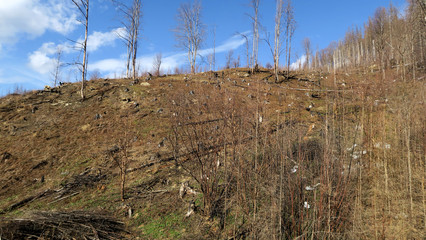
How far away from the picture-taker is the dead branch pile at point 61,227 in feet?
9.16

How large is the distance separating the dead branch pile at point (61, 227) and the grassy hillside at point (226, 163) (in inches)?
2.6

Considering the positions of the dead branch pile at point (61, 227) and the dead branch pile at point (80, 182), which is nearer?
the dead branch pile at point (61, 227)

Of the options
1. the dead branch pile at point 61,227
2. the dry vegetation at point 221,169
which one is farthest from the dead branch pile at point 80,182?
the dead branch pile at point 61,227

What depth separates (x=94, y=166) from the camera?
20.3ft

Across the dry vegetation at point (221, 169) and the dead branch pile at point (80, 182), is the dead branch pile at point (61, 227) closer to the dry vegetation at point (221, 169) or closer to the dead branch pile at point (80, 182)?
the dry vegetation at point (221, 169)

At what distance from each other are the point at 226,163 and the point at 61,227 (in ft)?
9.15

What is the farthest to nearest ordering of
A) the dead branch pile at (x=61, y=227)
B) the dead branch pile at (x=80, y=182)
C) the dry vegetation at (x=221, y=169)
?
the dead branch pile at (x=80, y=182), the dead branch pile at (x=61, y=227), the dry vegetation at (x=221, y=169)

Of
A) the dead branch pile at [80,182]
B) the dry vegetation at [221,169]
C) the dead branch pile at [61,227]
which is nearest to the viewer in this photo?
the dry vegetation at [221,169]

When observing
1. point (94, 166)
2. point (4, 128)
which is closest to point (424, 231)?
point (94, 166)

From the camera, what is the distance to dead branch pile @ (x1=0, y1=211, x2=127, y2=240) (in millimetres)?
2793

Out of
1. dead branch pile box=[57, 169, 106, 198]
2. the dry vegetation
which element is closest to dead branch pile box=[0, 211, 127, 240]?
the dry vegetation

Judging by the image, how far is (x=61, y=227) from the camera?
120 inches

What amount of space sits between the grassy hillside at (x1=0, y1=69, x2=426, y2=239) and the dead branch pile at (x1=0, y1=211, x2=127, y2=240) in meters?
0.07

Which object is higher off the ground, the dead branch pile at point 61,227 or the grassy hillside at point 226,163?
the grassy hillside at point 226,163
